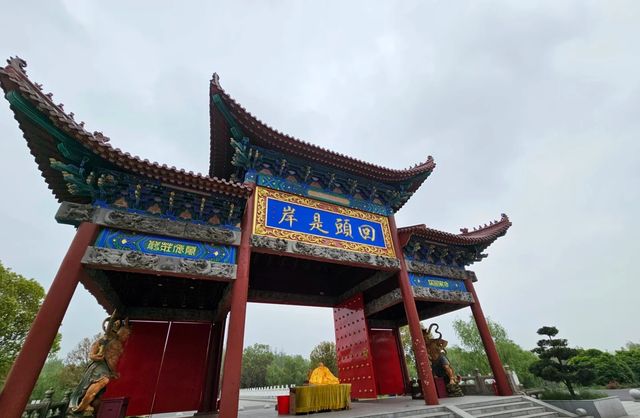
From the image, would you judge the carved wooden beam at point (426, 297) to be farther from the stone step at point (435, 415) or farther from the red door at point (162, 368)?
the red door at point (162, 368)

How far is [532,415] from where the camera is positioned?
760cm

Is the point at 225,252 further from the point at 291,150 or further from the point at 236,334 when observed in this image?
the point at 291,150

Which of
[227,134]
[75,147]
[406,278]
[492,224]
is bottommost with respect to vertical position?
[406,278]

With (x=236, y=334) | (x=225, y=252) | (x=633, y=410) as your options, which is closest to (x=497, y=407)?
(x=633, y=410)

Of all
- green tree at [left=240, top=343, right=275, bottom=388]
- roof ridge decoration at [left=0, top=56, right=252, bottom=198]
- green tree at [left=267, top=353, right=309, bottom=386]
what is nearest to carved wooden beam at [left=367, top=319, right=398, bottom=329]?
roof ridge decoration at [left=0, top=56, right=252, bottom=198]

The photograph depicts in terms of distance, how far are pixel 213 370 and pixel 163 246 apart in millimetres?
5380

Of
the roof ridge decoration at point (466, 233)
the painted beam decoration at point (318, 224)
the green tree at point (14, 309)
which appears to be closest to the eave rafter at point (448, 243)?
the roof ridge decoration at point (466, 233)

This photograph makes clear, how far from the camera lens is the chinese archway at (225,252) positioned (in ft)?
18.4

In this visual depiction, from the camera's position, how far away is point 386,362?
12148mm

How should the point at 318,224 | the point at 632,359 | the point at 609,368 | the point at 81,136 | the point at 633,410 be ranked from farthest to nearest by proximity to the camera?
the point at 609,368
the point at 632,359
the point at 633,410
the point at 318,224
the point at 81,136

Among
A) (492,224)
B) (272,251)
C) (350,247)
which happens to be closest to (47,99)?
(272,251)

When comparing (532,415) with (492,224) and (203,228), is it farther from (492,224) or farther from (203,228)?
(203,228)

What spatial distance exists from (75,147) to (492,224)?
1357cm

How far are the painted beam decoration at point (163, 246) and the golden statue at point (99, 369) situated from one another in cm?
269
